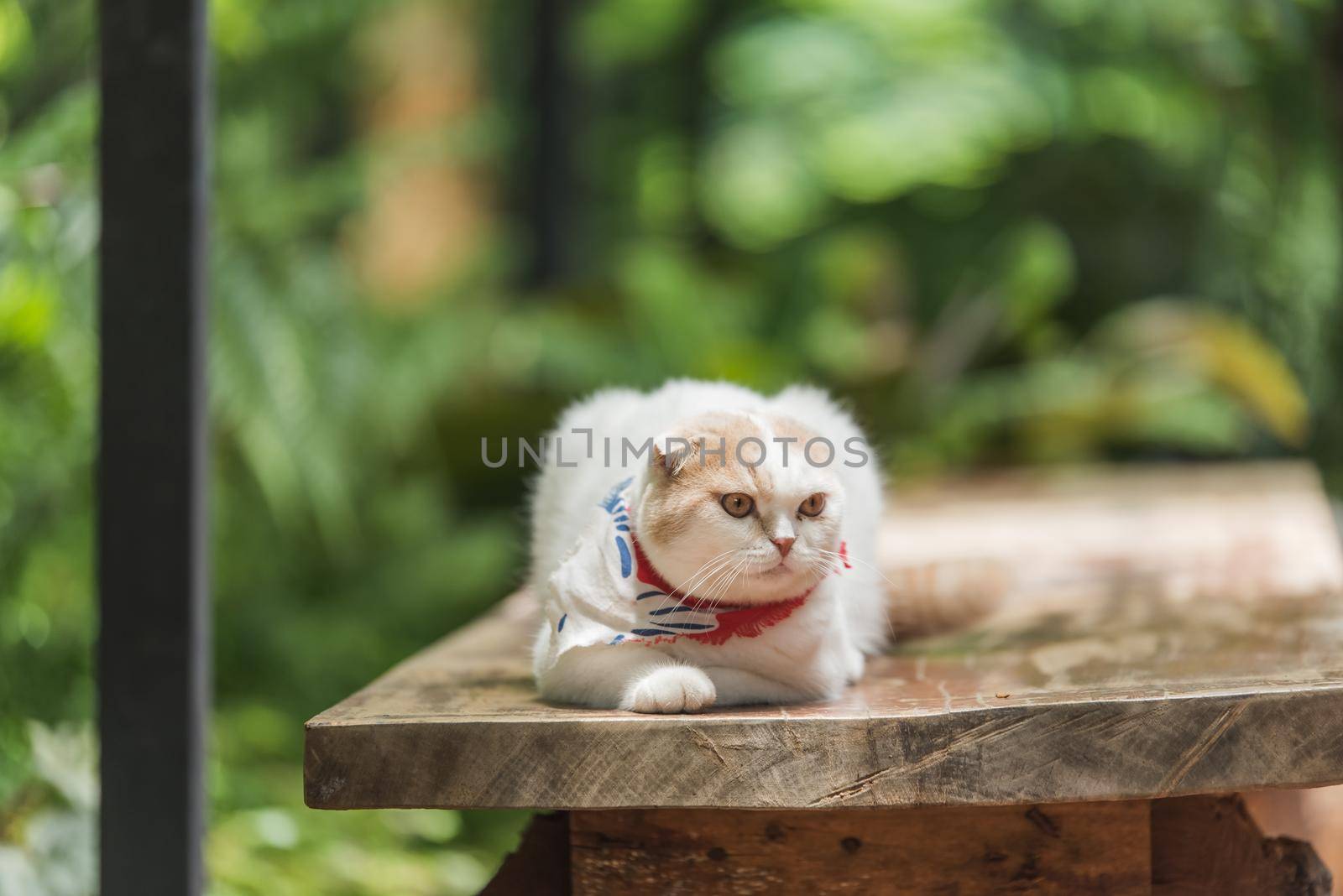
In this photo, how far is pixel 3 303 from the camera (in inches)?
71.2

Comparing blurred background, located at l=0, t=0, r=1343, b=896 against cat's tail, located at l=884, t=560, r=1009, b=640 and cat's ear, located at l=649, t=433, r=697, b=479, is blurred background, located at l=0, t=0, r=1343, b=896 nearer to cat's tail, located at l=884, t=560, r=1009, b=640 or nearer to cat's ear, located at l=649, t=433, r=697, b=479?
cat's tail, located at l=884, t=560, r=1009, b=640

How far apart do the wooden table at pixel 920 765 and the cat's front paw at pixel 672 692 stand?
0.02 metres

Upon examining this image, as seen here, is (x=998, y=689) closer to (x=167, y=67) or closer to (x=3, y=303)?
(x=167, y=67)

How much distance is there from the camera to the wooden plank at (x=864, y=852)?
1052 millimetres

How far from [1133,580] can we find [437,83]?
330 cm

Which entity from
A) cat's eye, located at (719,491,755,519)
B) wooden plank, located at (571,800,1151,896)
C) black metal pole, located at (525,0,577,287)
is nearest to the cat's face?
cat's eye, located at (719,491,755,519)

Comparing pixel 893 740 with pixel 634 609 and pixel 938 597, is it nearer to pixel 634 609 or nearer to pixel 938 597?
pixel 634 609

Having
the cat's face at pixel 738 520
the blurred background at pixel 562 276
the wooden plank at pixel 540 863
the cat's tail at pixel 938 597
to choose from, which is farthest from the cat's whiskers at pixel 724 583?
the blurred background at pixel 562 276

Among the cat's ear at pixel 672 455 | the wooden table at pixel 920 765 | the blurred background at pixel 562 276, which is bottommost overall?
the wooden table at pixel 920 765

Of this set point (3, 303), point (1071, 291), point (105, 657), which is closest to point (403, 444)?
point (3, 303)

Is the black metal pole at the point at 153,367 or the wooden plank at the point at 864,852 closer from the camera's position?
the wooden plank at the point at 864,852

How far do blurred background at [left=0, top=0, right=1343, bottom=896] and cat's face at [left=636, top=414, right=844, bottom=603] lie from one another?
1.03 metres

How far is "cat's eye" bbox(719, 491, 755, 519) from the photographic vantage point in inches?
38.2

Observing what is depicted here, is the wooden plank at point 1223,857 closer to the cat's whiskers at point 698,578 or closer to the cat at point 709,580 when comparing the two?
the cat at point 709,580
